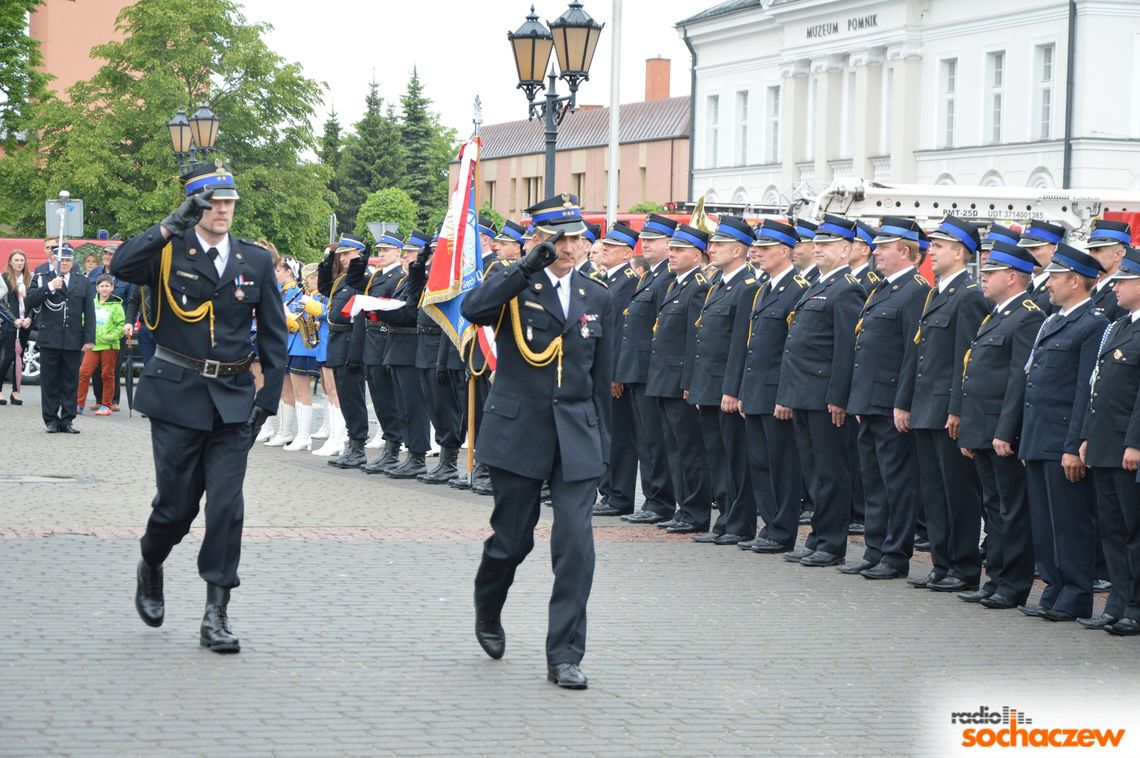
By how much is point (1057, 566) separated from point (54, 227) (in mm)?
23489

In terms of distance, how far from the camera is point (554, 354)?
8219 millimetres

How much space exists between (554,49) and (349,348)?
4779mm

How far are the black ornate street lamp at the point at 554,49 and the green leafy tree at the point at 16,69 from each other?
3725 centimetres

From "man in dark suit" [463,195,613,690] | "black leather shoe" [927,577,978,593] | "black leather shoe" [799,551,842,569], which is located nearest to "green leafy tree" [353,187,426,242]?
→ "black leather shoe" [799,551,842,569]

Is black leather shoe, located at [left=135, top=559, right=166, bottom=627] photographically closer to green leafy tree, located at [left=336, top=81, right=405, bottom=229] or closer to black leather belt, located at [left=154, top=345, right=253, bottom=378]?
black leather belt, located at [left=154, top=345, right=253, bottom=378]

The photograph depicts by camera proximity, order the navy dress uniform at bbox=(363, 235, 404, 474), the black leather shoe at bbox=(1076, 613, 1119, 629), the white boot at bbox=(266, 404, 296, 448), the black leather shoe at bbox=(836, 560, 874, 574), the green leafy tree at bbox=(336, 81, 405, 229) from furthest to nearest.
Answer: the green leafy tree at bbox=(336, 81, 405, 229)
the white boot at bbox=(266, 404, 296, 448)
the navy dress uniform at bbox=(363, 235, 404, 474)
the black leather shoe at bbox=(836, 560, 874, 574)
the black leather shoe at bbox=(1076, 613, 1119, 629)

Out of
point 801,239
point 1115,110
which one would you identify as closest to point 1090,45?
point 1115,110

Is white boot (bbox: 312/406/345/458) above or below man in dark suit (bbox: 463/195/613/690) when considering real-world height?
below

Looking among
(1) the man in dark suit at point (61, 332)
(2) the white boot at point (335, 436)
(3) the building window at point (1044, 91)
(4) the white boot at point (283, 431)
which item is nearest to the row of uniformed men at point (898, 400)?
(2) the white boot at point (335, 436)

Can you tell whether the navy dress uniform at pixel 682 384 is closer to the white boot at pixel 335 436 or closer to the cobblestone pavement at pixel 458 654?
the cobblestone pavement at pixel 458 654

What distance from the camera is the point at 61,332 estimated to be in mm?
20938

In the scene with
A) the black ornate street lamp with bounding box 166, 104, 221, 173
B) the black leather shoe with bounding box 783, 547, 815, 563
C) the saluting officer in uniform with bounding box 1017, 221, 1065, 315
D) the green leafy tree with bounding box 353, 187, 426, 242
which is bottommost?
the black leather shoe with bounding box 783, 547, 815, 563

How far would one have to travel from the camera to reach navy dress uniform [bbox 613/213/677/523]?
14.0 meters

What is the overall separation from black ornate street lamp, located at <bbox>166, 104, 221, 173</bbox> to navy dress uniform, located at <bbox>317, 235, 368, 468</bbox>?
8521mm
